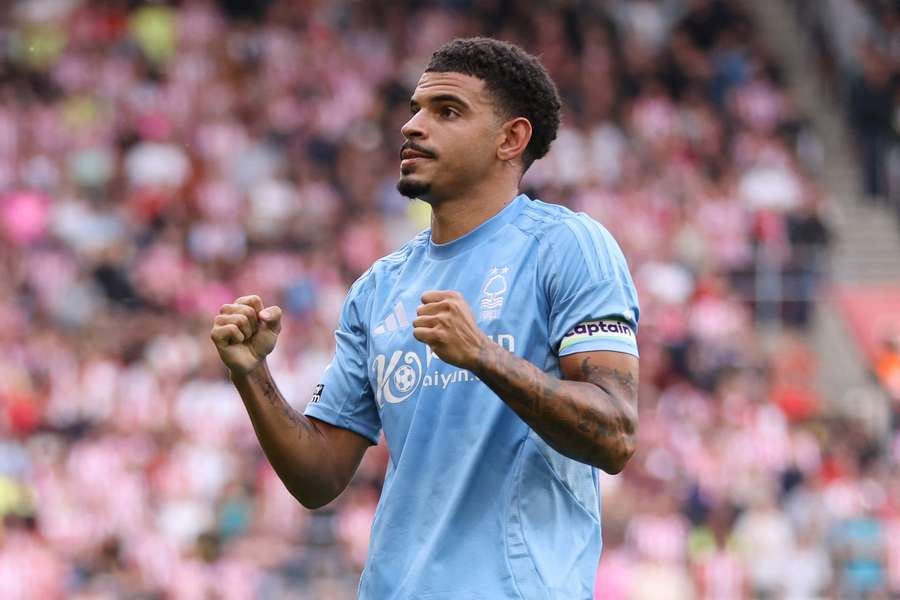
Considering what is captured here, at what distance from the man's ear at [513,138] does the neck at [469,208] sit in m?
0.09

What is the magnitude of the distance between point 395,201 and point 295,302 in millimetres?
1807

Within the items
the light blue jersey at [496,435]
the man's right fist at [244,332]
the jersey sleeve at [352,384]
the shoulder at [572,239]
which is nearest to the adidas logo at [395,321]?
the light blue jersey at [496,435]

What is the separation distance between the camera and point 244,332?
4152 millimetres

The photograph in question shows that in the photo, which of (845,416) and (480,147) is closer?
(480,147)

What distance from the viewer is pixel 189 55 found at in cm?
1791

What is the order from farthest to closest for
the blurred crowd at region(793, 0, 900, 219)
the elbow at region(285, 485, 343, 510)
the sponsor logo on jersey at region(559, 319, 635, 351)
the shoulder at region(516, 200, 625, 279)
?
the blurred crowd at region(793, 0, 900, 219)
the elbow at region(285, 485, 343, 510)
the shoulder at region(516, 200, 625, 279)
the sponsor logo on jersey at region(559, 319, 635, 351)

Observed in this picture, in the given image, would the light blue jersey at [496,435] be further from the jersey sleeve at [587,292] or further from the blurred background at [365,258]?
the blurred background at [365,258]

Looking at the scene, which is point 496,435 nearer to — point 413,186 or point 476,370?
point 476,370

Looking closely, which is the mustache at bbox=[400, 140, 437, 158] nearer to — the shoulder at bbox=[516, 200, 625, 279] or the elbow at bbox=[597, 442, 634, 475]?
the shoulder at bbox=[516, 200, 625, 279]

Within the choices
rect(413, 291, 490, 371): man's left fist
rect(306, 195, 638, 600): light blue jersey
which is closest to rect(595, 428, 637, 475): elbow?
rect(306, 195, 638, 600): light blue jersey

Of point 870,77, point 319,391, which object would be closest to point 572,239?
point 319,391

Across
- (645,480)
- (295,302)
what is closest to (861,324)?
(645,480)

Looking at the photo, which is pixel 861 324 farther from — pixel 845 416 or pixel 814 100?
pixel 814 100

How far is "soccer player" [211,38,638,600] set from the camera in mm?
3734
